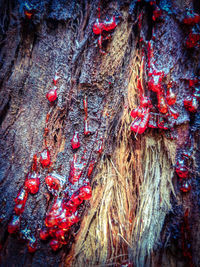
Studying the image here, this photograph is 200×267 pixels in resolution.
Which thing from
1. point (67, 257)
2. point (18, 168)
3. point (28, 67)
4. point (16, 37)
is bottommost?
point (67, 257)

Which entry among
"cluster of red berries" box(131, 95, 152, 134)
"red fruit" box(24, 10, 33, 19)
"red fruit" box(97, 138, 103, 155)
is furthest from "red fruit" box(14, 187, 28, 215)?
"red fruit" box(24, 10, 33, 19)

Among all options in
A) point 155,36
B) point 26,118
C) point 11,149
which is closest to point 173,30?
point 155,36

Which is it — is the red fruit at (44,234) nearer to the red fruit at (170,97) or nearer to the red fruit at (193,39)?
the red fruit at (170,97)

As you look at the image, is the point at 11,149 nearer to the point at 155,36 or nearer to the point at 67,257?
the point at 67,257

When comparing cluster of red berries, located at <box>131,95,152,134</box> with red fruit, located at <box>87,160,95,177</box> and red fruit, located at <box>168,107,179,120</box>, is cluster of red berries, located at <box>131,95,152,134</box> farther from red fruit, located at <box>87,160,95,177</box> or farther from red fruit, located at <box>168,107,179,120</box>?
red fruit, located at <box>87,160,95,177</box>

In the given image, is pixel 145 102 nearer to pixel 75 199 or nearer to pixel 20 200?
pixel 75 199

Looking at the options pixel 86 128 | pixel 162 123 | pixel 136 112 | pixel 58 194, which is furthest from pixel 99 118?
pixel 58 194

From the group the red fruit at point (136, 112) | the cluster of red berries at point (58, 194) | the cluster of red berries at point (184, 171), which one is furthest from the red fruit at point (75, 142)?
the cluster of red berries at point (184, 171)
